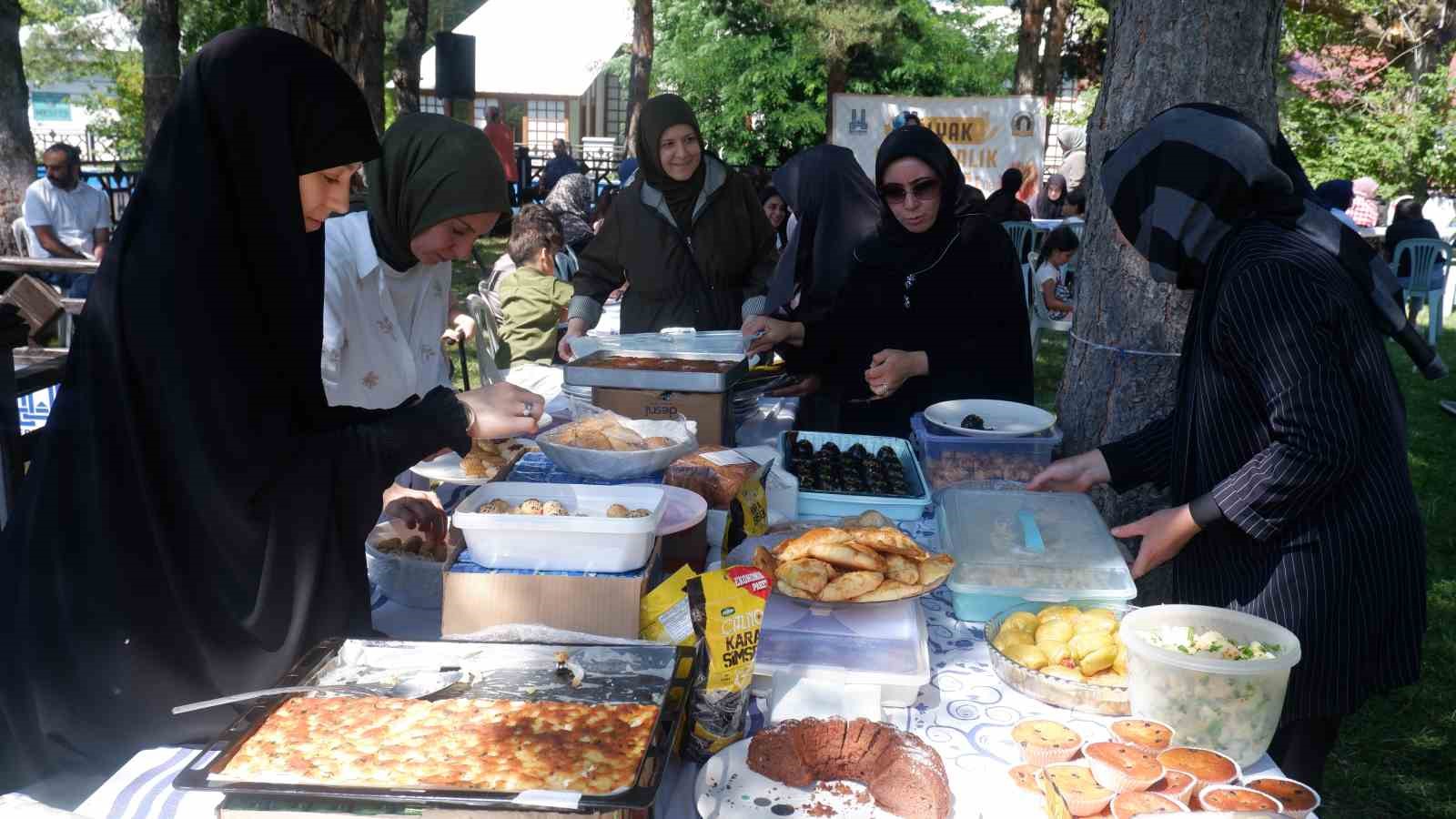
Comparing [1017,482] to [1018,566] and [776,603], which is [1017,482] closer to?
[1018,566]

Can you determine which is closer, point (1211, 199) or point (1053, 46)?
point (1211, 199)

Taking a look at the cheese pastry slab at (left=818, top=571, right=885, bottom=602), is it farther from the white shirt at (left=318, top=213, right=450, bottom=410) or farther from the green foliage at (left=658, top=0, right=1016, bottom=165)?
the green foliage at (left=658, top=0, right=1016, bottom=165)

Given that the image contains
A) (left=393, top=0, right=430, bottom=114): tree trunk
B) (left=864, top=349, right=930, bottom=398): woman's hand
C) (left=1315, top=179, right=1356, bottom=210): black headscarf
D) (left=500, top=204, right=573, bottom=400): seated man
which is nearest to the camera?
(left=864, top=349, right=930, bottom=398): woman's hand

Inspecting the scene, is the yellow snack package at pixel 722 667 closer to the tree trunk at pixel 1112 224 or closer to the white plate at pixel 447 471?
the white plate at pixel 447 471

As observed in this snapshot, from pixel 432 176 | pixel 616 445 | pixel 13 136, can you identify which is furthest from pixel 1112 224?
pixel 13 136

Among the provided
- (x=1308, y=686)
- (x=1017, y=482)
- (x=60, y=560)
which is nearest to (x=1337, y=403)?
(x=1308, y=686)

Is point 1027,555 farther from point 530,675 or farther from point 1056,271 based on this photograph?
point 1056,271

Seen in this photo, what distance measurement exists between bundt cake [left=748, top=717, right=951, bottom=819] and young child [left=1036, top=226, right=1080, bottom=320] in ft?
24.3

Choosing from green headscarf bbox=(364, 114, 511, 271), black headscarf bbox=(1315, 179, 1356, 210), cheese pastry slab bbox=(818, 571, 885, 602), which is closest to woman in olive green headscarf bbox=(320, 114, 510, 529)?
green headscarf bbox=(364, 114, 511, 271)

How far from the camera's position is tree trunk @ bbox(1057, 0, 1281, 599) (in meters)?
2.69

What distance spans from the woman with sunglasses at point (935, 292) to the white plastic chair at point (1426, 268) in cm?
859

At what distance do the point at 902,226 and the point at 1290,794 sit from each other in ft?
7.56

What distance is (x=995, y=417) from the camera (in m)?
2.77

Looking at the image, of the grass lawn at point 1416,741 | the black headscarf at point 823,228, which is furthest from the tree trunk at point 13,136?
the grass lawn at point 1416,741
